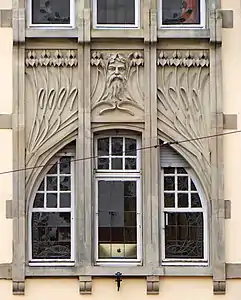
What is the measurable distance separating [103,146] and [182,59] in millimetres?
1638

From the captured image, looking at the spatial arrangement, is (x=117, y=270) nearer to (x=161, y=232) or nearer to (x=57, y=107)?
(x=161, y=232)

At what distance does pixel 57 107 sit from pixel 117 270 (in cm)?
239

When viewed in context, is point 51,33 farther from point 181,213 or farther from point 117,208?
point 181,213

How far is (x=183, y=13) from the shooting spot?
15391 millimetres

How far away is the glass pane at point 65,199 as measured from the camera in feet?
49.7

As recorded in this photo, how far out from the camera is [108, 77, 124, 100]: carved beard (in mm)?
15016

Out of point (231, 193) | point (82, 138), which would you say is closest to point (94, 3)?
point (82, 138)

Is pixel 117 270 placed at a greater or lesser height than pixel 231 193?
lesser

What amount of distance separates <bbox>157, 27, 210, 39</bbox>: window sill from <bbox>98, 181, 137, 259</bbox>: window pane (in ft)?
6.89

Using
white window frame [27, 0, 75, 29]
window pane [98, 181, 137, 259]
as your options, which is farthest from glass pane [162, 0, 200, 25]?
window pane [98, 181, 137, 259]

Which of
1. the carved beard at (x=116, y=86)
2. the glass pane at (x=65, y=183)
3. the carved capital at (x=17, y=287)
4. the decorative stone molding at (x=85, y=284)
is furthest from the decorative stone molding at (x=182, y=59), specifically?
the carved capital at (x=17, y=287)

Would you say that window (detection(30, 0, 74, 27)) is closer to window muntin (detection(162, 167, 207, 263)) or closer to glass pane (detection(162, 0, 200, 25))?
glass pane (detection(162, 0, 200, 25))

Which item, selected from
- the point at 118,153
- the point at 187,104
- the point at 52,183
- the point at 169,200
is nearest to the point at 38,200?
the point at 52,183

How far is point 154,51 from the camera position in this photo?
15094 millimetres
